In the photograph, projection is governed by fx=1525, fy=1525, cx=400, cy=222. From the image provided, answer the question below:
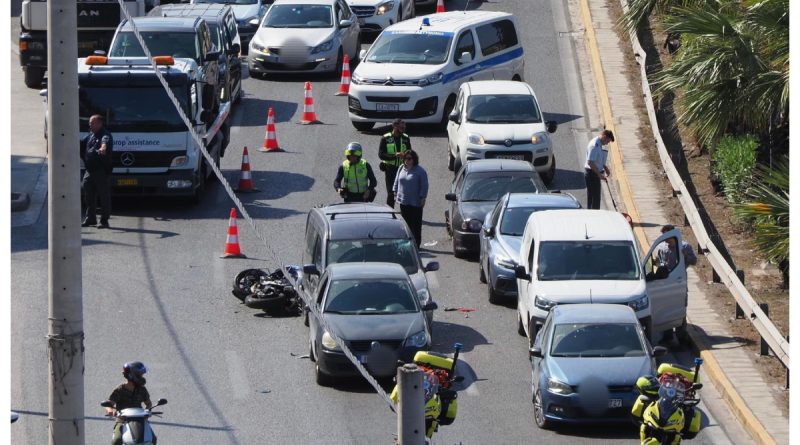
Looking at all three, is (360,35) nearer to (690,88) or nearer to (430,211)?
(430,211)

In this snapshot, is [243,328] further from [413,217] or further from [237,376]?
[413,217]

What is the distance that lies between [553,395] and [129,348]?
225 inches

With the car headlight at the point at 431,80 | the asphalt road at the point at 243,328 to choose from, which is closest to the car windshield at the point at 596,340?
the asphalt road at the point at 243,328

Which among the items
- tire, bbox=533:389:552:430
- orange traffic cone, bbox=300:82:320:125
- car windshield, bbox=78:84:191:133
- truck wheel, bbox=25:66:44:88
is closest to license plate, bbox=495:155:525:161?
car windshield, bbox=78:84:191:133

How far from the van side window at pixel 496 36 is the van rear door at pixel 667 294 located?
12.7m

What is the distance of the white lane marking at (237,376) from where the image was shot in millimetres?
17766

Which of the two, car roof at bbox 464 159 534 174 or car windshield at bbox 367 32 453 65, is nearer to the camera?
car roof at bbox 464 159 534 174

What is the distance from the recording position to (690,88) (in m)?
22.2

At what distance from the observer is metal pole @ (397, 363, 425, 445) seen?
8.15 metres

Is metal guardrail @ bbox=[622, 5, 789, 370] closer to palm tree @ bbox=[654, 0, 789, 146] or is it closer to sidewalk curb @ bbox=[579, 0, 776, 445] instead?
sidewalk curb @ bbox=[579, 0, 776, 445]

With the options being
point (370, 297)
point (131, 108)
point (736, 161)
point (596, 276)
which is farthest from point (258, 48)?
point (370, 297)

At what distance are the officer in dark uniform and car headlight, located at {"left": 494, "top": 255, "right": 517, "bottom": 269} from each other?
675cm
